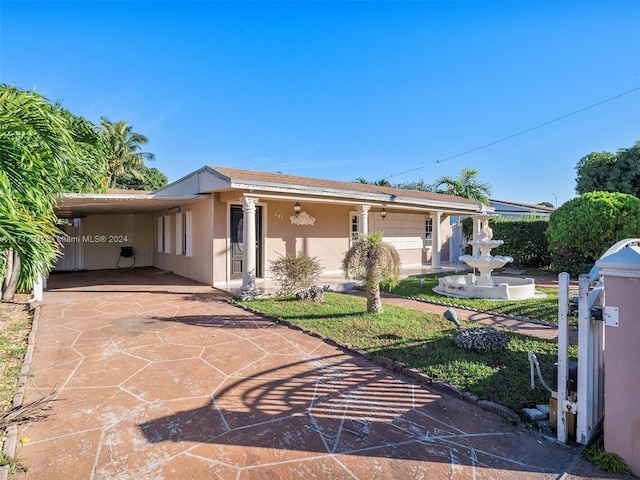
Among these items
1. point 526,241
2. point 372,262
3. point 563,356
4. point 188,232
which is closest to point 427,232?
point 526,241

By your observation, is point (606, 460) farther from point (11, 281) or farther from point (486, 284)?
point (11, 281)

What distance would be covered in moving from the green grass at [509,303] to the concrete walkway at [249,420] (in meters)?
4.80

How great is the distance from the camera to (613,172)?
19.5m

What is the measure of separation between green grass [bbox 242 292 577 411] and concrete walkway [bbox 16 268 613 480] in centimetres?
44

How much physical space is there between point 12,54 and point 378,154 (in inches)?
1001

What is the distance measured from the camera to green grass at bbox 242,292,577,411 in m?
3.99

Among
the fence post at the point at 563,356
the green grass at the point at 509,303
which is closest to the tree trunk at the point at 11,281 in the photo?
the green grass at the point at 509,303

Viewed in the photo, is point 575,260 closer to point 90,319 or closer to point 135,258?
point 90,319

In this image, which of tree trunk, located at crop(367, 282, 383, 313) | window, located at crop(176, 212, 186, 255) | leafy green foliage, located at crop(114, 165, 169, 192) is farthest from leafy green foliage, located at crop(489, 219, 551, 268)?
leafy green foliage, located at crop(114, 165, 169, 192)

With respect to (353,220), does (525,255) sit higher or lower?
lower

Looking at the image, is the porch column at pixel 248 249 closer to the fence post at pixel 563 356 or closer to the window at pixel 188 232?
the window at pixel 188 232

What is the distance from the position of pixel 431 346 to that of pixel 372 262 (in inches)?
87.4

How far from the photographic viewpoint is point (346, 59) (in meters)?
14.9

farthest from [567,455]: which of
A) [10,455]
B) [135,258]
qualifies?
[135,258]
